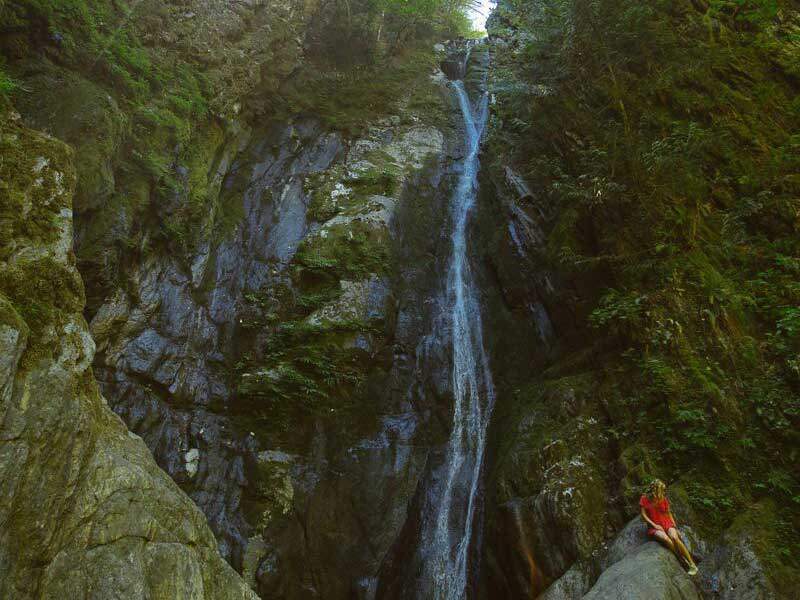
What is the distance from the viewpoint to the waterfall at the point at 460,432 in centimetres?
830

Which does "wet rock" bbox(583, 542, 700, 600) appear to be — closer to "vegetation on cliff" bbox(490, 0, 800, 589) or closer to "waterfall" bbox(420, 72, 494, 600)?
"vegetation on cliff" bbox(490, 0, 800, 589)

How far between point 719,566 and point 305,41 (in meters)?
17.8

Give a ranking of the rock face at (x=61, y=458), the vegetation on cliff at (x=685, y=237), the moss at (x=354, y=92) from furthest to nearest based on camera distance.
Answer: the moss at (x=354, y=92) < the vegetation on cliff at (x=685, y=237) < the rock face at (x=61, y=458)

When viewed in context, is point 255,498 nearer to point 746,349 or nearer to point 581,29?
point 746,349

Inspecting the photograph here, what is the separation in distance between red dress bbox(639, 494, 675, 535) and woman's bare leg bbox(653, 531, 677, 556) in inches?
2.5

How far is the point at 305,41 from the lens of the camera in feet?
53.6

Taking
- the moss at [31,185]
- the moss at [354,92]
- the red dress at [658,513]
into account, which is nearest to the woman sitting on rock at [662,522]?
the red dress at [658,513]

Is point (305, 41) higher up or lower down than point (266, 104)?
higher up

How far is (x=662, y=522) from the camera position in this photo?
5484 mm

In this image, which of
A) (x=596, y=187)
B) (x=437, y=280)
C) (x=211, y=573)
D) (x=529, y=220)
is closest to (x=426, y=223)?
(x=437, y=280)

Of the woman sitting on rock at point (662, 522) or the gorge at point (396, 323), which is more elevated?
the gorge at point (396, 323)

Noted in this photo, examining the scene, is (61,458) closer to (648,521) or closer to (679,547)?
(648,521)

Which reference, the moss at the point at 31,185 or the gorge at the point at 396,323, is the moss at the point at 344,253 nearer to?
the gorge at the point at 396,323

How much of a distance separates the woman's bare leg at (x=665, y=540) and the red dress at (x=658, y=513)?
64mm
